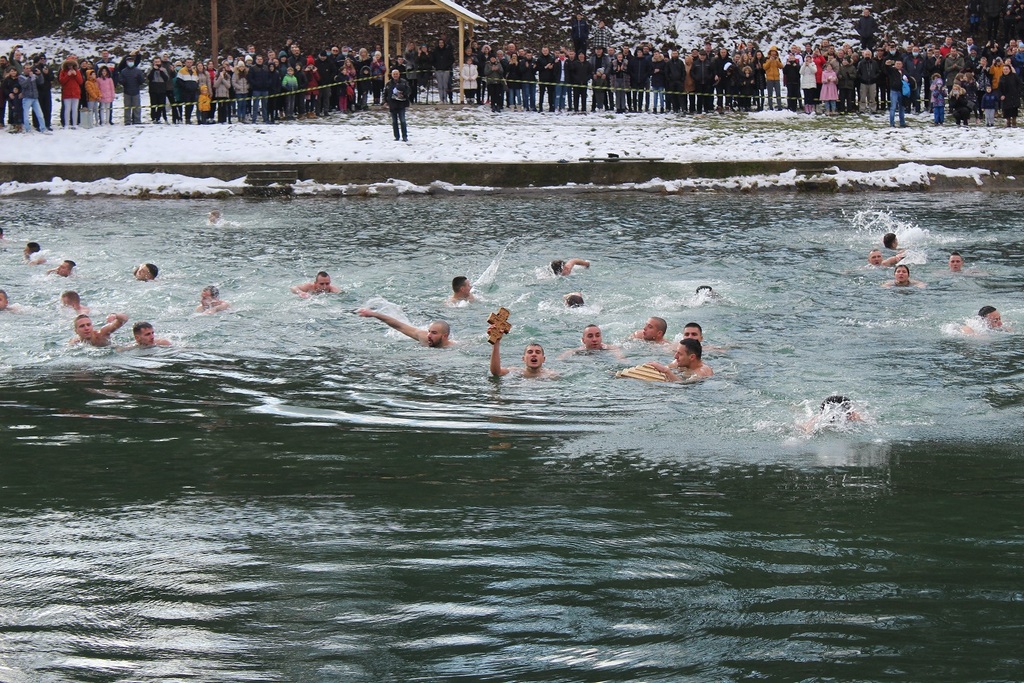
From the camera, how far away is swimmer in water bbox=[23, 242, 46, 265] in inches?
762

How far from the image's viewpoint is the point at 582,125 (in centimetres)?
3067

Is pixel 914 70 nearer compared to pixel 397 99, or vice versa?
pixel 397 99

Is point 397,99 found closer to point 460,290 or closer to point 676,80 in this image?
point 676,80

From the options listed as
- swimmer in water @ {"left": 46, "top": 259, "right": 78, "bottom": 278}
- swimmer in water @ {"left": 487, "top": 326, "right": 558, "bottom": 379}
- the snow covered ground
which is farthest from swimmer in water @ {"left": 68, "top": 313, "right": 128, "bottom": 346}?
the snow covered ground

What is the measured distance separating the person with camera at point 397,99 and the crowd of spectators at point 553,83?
156 centimetres

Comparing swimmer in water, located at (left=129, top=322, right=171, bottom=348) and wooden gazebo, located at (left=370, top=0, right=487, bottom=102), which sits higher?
wooden gazebo, located at (left=370, top=0, right=487, bottom=102)

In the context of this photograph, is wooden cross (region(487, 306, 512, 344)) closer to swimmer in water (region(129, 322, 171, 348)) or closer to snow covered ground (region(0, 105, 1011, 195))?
swimmer in water (region(129, 322, 171, 348))

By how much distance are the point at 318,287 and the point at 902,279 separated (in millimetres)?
7906

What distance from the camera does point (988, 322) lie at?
14.2 m

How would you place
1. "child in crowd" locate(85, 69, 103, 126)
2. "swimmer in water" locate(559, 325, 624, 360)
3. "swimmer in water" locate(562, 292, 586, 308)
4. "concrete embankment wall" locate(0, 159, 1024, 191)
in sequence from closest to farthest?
"swimmer in water" locate(559, 325, 624, 360) → "swimmer in water" locate(562, 292, 586, 308) → "concrete embankment wall" locate(0, 159, 1024, 191) → "child in crowd" locate(85, 69, 103, 126)

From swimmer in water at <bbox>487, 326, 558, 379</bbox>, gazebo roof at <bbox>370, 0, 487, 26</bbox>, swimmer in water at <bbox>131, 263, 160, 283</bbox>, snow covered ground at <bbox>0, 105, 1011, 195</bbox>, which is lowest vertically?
swimmer in water at <bbox>487, 326, 558, 379</bbox>

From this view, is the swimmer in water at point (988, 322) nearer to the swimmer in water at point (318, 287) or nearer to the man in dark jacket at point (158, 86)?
the swimmer in water at point (318, 287)

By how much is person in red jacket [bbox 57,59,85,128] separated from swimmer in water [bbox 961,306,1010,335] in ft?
72.4

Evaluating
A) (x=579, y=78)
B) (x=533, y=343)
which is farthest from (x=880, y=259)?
(x=579, y=78)
